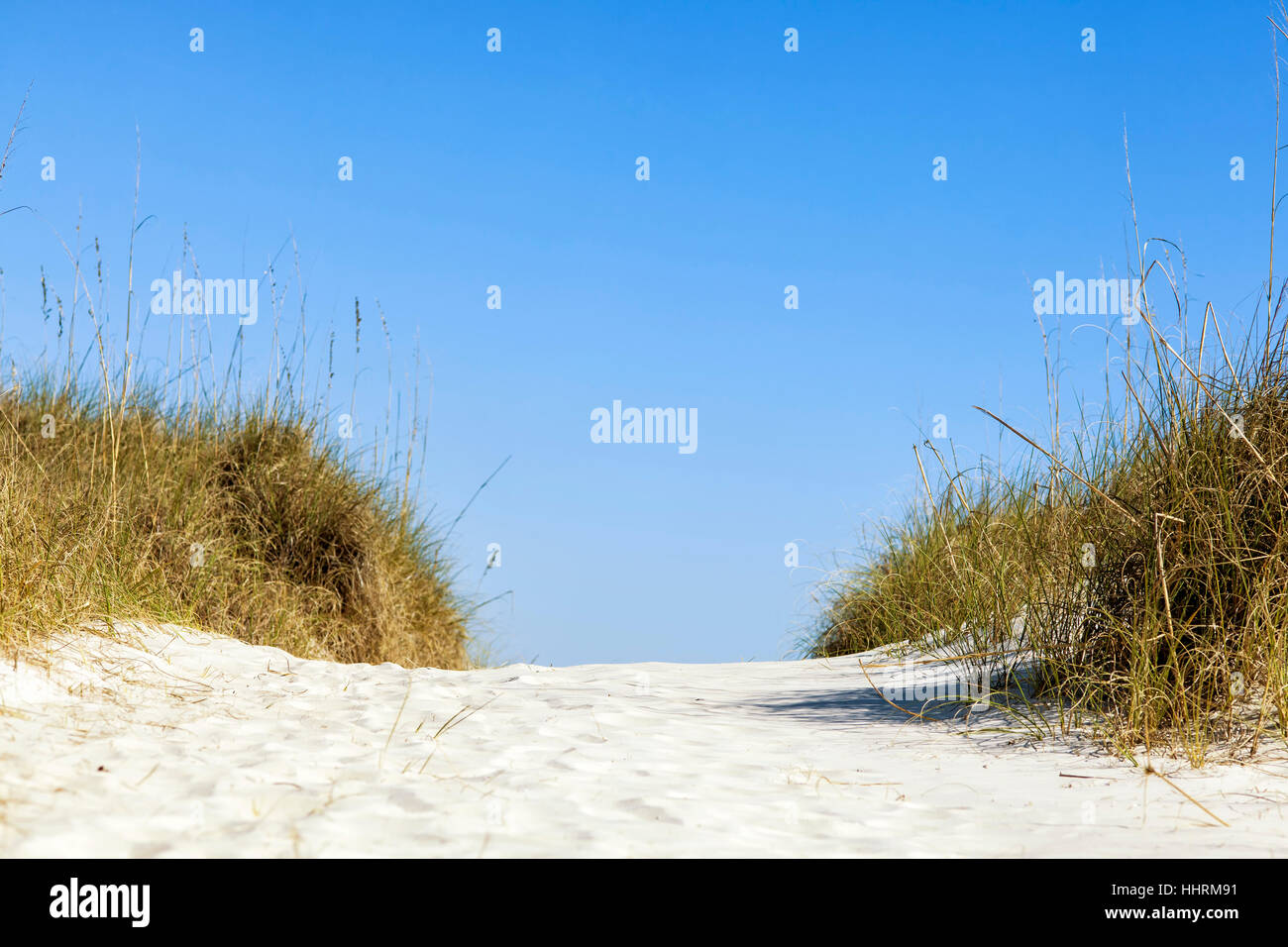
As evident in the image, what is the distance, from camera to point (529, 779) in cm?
249

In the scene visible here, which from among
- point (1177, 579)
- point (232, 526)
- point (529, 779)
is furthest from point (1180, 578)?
point (232, 526)

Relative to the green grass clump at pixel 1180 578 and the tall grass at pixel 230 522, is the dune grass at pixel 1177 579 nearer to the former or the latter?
the green grass clump at pixel 1180 578

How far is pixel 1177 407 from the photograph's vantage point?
11.0 feet

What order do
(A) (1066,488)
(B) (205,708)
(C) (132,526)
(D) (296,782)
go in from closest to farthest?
(D) (296,782) < (B) (205,708) < (A) (1066,488) < (C) (132,526)

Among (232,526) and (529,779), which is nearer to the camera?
(529,779)

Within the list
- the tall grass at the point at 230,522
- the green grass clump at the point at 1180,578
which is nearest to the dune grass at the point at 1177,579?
the green grass clump at the point at 1180,578

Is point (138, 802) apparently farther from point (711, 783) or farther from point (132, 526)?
point (132, 526)

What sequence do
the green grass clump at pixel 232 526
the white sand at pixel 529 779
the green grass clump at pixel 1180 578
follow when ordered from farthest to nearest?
the green grass clump at pixel 232 526 → the green grass clump at pixel 1180 578 → the white sand at pixel 529 779

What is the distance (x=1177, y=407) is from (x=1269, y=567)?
0.64 m

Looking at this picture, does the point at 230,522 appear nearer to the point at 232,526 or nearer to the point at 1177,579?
the point at 232,526

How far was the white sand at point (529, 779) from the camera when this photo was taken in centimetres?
199

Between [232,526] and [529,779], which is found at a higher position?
[232,526]

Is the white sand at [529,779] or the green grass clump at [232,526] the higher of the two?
the green grass clump at [232,526]
